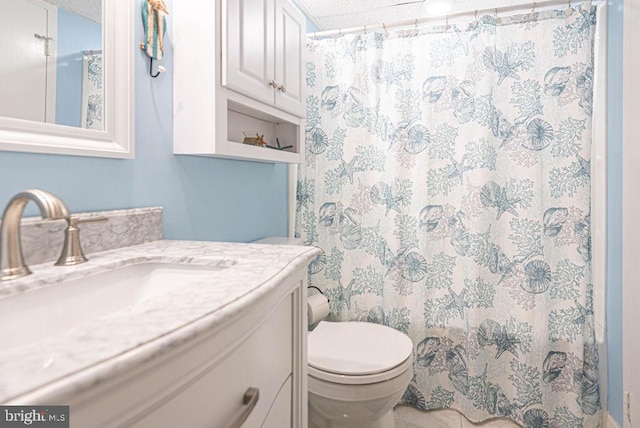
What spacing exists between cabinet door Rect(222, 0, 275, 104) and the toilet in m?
1.03

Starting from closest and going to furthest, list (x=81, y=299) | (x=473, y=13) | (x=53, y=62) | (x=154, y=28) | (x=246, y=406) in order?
(x=246, y=406) < (x=81, y=299) < (x=53, y=62) < (x=154, y=28) < (x=473, y=13)

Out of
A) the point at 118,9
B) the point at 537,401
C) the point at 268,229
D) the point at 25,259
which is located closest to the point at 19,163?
the point at 25,259

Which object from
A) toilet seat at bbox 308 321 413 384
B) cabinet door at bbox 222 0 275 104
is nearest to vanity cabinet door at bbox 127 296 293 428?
toilet seat at bbox 308 321 413 384

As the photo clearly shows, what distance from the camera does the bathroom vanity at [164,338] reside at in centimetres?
33

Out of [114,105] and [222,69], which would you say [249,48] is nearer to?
[222,69]

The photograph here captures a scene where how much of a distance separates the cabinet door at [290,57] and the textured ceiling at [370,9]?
58 centimetres

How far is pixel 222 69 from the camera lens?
1184 mm

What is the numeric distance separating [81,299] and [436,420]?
5.79 feet

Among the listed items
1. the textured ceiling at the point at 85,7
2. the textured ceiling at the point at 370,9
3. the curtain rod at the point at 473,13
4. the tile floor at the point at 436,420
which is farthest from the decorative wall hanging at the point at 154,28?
the tile floor at the point at 436,420

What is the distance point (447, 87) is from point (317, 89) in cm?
67

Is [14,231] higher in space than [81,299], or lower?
higher

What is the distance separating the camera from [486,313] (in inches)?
73.7

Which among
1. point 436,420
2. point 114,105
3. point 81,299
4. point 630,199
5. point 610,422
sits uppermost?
point 114,105

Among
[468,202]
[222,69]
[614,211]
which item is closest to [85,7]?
[222,69]
